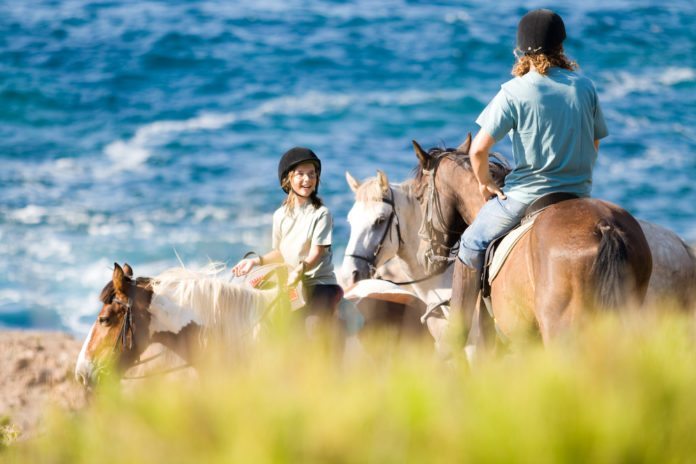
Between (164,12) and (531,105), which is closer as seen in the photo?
(531,105)

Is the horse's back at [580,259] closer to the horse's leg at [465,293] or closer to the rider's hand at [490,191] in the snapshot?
the rider's hand at [490,191]

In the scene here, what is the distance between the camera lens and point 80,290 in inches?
651

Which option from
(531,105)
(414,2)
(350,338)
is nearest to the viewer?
(531,105)

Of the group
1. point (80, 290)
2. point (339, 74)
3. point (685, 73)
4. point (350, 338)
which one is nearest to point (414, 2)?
point (339, 74)

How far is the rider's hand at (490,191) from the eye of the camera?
6.30 m

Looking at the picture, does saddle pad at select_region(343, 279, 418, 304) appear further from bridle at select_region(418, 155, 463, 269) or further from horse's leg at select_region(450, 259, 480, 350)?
horse's leg at select_region(450, 259, 480, 350)

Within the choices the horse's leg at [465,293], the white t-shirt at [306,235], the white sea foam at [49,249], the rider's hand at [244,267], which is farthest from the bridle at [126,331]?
the white sea foam at [49,249]

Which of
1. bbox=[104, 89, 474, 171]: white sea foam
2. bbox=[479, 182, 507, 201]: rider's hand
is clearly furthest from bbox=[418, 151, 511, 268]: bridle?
bbox=[104, 89, 474, 171]: white sea foam

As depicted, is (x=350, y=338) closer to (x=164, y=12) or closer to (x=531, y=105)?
(x=531, y=105)

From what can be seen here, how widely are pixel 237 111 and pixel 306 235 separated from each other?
21768 millimetres

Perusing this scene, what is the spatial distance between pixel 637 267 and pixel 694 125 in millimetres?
23327

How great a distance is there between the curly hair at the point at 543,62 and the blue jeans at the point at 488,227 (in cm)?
80

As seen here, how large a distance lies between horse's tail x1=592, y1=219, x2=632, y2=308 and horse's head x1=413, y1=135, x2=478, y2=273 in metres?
2.16

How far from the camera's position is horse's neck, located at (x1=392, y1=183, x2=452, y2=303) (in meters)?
7.80
